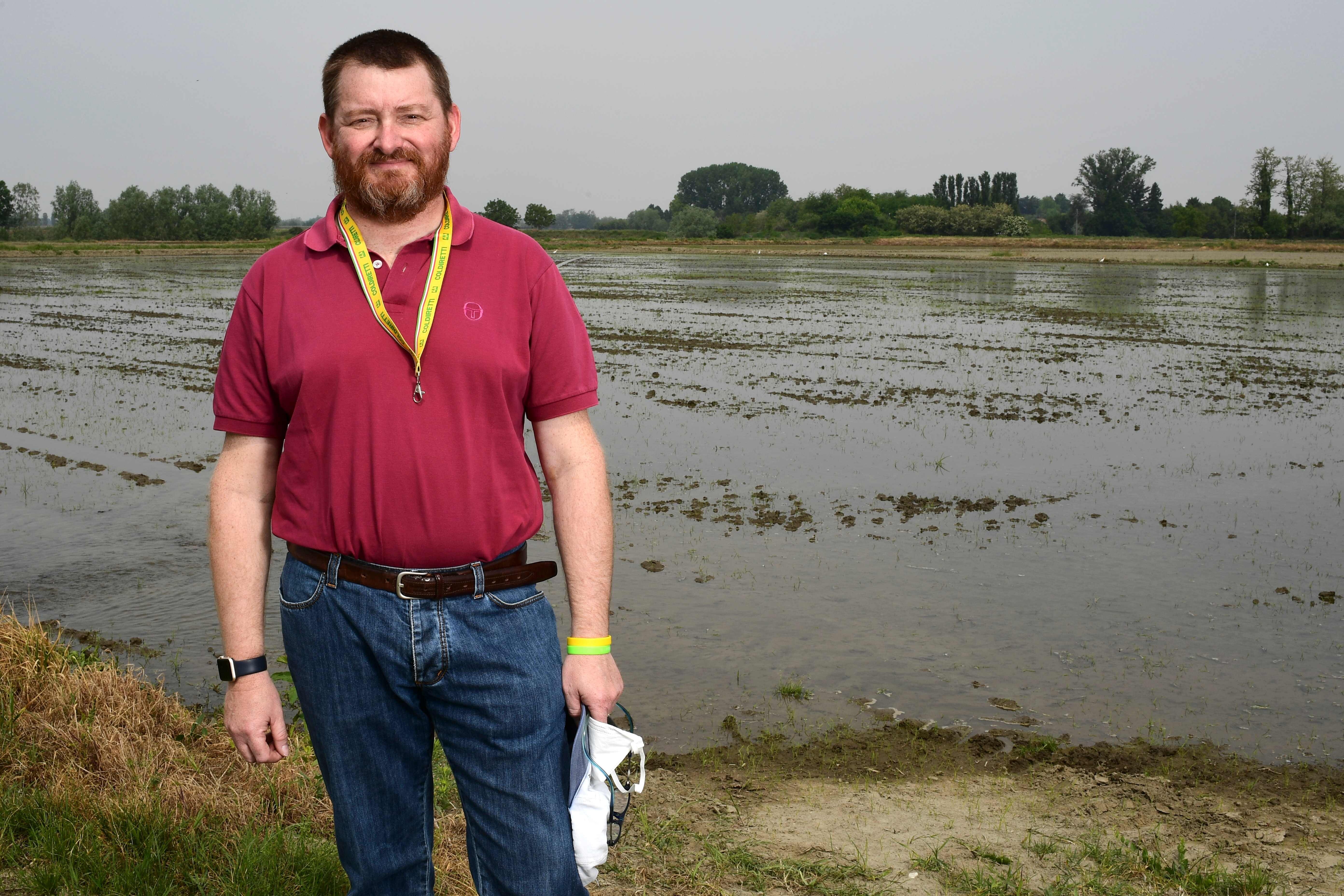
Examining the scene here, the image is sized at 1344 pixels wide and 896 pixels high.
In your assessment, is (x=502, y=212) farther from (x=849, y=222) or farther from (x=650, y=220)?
(x=650, y=220)

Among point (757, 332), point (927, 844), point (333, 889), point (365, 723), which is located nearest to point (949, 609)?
point (927, 844)

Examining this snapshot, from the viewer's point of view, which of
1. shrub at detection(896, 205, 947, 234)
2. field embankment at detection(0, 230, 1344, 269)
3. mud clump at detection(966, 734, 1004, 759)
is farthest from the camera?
shrub at detection(896, 205, 947, 234)

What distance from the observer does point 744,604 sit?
7301mm

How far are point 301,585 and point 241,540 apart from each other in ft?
0.63

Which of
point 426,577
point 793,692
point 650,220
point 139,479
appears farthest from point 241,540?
point 650,220

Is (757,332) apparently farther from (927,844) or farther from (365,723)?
(365,723)

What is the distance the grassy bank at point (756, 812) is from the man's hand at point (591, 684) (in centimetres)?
146

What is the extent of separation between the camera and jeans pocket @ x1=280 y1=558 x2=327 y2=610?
2.28m

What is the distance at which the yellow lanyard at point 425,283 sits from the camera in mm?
2209

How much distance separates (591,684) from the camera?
2.36 metres

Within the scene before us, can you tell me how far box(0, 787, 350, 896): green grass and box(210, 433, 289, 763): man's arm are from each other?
3.88 ft

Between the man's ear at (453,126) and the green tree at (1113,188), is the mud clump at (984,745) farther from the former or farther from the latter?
the green tree at (1113,188)

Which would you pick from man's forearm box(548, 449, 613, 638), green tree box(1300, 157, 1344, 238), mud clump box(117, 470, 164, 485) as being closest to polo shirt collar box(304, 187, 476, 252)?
man's forearm box(548, 449, 613, 638)

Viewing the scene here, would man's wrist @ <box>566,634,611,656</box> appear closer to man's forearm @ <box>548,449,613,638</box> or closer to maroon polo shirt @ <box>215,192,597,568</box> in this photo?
man's forearm @ <box>548,449,613,638</box>
